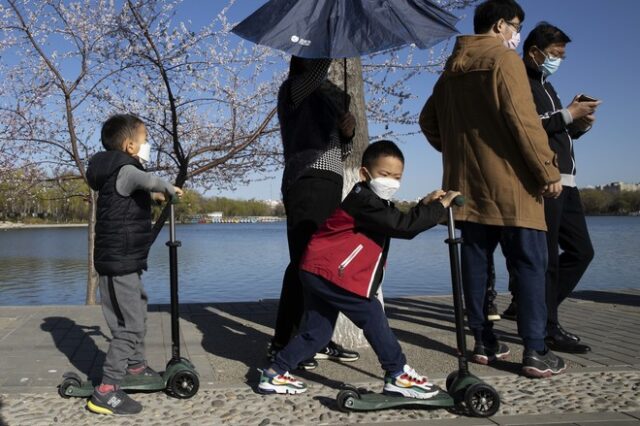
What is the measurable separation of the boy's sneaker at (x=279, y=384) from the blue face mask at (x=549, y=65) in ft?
8.88

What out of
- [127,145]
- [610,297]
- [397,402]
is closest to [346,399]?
[397,402]

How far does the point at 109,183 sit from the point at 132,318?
0.75 m

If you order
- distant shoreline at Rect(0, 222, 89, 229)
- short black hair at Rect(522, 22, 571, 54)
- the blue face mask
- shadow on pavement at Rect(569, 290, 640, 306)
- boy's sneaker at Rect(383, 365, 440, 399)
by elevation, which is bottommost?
distant shoreline at Rect(0, 222, 89, 229)

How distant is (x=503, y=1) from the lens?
398 cm

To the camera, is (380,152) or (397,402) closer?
(397,402)

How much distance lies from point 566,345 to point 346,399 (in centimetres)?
199

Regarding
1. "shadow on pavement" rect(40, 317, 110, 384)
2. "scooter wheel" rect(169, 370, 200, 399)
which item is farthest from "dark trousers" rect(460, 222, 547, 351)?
"shadow on pavement" rect(40, 317, 110, 384)

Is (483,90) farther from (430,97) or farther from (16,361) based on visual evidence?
(16,361)

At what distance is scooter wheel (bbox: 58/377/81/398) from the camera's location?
3.39m

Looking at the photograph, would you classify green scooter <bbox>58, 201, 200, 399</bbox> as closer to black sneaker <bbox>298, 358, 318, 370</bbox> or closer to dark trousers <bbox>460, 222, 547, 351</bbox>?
black sneaker <bbox>298, 358, 318, 370</bbox>

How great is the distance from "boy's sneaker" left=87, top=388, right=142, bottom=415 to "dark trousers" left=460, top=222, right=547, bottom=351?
2.09 m

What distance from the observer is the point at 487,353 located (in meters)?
4.05

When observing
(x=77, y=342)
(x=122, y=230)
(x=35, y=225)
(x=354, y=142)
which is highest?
(x=354, y=142)

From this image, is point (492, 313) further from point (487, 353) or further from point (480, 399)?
point (480, 399)
